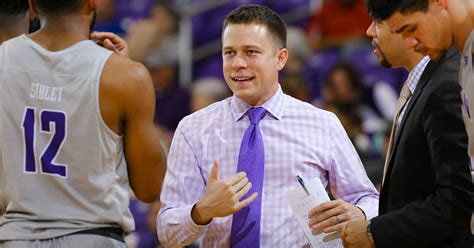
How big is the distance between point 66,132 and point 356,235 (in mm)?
1087

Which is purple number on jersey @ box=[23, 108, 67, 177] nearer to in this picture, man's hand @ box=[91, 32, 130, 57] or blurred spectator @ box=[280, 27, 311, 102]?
man's hand @ box=[91, 32, 130, 57]

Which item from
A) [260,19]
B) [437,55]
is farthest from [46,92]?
[437,55]

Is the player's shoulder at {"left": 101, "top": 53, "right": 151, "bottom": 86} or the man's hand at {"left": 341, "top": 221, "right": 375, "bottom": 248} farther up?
the player's shoulder at {"left": 101, "top": 53, "right": 151, "bottom": 86}

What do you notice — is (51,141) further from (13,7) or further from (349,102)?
(349,102)

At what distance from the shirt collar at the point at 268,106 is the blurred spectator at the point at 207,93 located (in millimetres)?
3582

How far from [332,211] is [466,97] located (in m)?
0.79

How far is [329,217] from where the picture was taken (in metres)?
3.45

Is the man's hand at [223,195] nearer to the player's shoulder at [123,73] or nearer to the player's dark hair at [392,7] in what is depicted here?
the player's shoulder at [123,73]

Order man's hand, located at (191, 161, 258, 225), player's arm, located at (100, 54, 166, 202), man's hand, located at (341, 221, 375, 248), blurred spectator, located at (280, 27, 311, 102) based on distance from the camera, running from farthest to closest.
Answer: blurred spectator, located at (280, 27, 311, 102)
man's hand, located at (191, 161, 258, 225)
man's hand, located at (341, 221, 375, 248)
player's arm, located at (100, 54, 166, 202)

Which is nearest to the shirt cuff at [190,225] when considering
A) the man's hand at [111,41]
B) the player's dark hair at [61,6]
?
the man's hand at [111,41]

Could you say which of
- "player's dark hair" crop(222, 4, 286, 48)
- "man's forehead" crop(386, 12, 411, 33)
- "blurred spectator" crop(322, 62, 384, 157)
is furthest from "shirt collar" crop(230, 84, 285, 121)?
"blurred spectator" crop(322, 62, 384, 157)

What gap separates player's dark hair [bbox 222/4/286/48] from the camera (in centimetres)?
389

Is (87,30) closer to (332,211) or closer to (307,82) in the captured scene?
(332,211)

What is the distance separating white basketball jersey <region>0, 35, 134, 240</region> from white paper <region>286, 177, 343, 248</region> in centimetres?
69
